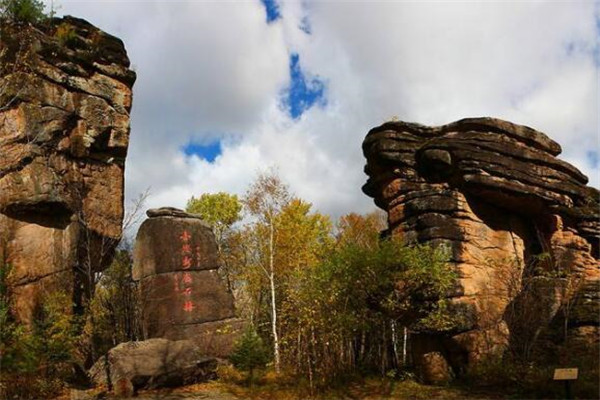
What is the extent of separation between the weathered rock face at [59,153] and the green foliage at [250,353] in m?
4.98

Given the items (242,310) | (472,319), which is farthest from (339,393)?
(242,310)

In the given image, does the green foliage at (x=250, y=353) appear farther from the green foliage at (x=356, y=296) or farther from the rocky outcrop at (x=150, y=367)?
the green foliage at (x=356, y=296)

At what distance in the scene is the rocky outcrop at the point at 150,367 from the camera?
12883 millimetres

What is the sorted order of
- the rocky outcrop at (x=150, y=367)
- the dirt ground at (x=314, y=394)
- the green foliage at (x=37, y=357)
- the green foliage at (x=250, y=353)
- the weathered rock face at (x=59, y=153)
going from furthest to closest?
the weathered rock face at (x=59, y=153), the green foliage at (x=250, y=353), the rocky outcrop at (x=150, y=367), the dirt ground at (x=314, y=394), the green foliage at (x=37, y=357)

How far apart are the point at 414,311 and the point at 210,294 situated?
6.72 meters

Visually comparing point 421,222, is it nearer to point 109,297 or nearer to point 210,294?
point 210,294

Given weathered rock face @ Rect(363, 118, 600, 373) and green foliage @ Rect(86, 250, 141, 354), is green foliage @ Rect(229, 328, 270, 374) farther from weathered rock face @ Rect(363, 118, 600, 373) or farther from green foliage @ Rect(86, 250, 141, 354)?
green foliage @ Rect(86, 250, 141, 354)

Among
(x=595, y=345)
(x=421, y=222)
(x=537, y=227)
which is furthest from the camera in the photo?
(x=537, y=227)

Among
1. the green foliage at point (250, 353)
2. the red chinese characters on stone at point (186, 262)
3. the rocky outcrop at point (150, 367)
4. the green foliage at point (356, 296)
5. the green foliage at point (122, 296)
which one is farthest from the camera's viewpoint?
the green foliage at point (122, 296)

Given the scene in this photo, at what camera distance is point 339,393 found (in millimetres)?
13047

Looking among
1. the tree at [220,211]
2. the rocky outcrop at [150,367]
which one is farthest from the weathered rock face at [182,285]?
the tree at [220,211]

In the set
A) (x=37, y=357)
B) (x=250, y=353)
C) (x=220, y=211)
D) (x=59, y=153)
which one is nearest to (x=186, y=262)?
(x=250, y=353)

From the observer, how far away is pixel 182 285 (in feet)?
54.5

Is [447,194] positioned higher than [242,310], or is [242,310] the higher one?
[447,194]
